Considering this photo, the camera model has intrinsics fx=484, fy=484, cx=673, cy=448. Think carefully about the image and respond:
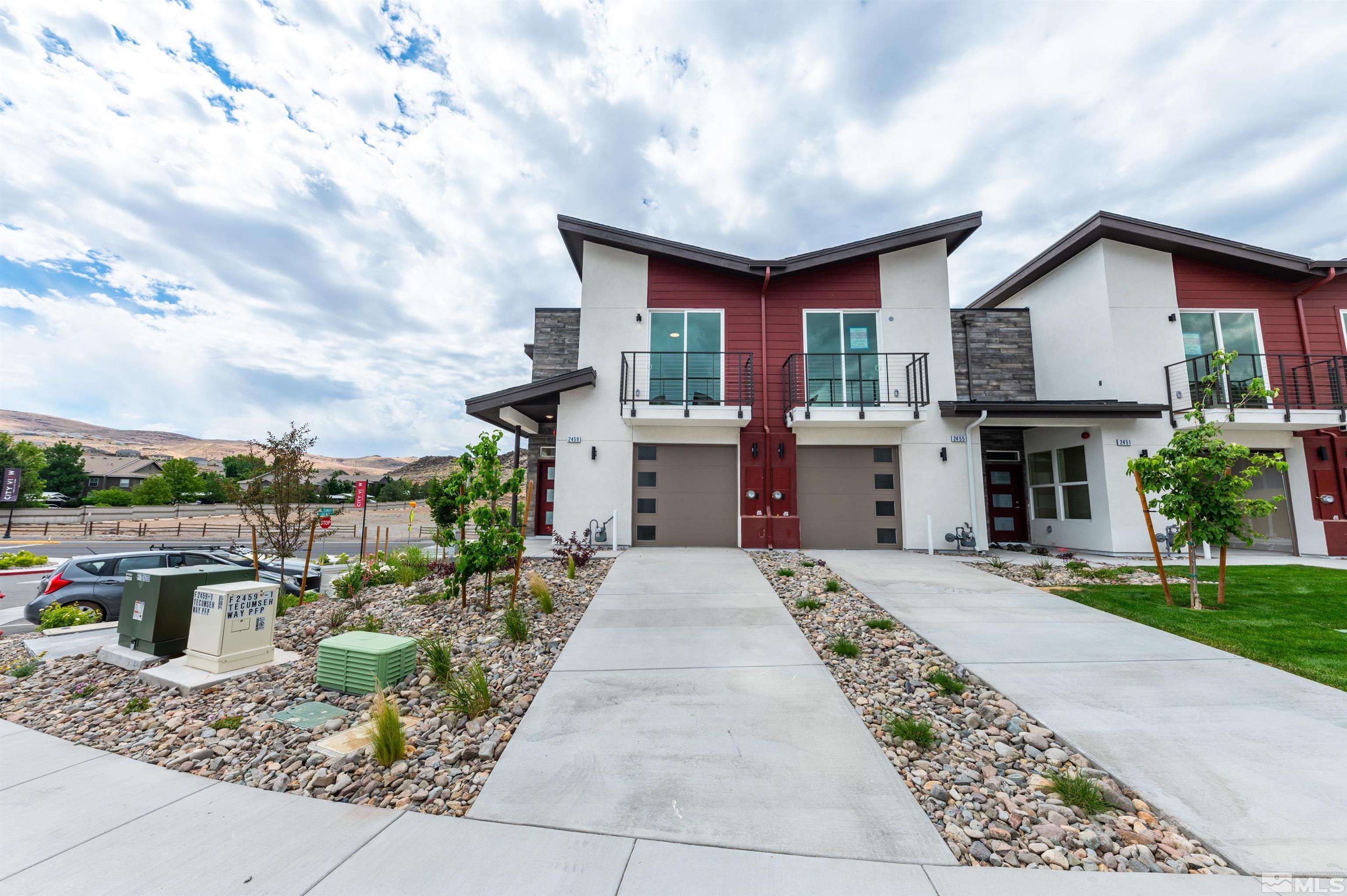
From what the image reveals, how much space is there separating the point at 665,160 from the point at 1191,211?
1765 cm

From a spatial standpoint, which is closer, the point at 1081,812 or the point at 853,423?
the point at 1081,812

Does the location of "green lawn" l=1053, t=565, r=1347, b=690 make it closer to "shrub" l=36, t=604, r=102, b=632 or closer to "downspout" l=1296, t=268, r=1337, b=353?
"downspout" l=1296, t=268, r=1337, b=353

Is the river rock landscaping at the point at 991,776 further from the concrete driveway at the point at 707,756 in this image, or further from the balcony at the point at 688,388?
the balcony at the point at 688,388

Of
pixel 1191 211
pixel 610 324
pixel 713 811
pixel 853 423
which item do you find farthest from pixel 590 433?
pixel 1191 211

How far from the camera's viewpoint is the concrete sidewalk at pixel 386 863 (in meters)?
1.95

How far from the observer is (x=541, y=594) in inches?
234

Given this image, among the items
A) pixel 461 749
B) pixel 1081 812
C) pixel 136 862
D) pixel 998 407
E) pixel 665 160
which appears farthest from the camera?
pixel 665 160

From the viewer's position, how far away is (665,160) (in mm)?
13211

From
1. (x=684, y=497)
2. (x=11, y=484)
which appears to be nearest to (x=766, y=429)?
(x=684, y=497)

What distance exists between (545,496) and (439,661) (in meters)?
9.77

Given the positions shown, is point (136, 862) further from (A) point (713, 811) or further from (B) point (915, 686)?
(B) point (915, 686)

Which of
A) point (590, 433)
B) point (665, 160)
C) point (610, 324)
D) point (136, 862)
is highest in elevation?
point (665, 160)

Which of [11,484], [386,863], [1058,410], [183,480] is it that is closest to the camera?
[386,863]

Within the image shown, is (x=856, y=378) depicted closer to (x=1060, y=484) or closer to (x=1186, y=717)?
(x=1060, y=484)
